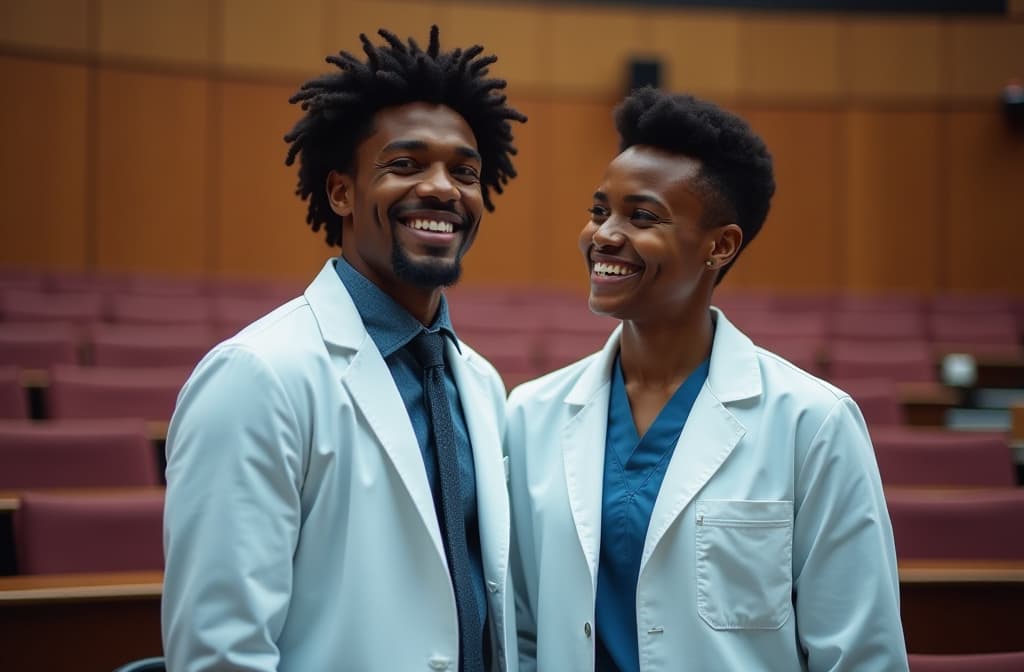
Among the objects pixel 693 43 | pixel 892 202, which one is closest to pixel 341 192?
pixel 693 43

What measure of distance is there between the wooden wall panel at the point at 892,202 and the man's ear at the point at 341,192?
9.68 m

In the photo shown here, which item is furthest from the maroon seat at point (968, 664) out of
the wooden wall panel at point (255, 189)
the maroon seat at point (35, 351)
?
the wooden wall panel at point (255, 189)

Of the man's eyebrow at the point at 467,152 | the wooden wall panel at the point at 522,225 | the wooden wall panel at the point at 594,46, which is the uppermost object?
the wooden wall panel at the point at 594,46

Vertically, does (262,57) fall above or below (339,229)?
above

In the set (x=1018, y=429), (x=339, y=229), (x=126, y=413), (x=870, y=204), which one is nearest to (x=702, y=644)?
(x=339, y=229)

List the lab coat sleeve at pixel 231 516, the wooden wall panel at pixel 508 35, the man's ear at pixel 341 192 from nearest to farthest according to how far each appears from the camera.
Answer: the lab coat sleeve at pixel 231 516
the man's ear at pixel 341 192
the wooden wall panel at pixel 508 35

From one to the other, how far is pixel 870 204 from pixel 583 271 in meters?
3.27

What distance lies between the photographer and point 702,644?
160cm

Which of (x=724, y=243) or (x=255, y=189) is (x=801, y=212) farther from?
(x=724, y=243)

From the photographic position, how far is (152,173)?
9.47 meters

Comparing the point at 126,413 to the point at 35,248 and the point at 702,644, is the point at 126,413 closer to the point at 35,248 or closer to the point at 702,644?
the point at 702,644

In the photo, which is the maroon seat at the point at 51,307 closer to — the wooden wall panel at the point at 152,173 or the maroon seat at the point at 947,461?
the wooden wall panel at the point at 152,173

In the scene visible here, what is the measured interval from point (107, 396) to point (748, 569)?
113 inches

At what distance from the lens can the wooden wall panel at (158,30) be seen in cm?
916
